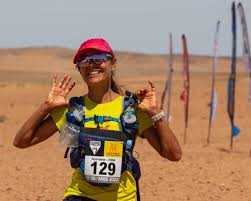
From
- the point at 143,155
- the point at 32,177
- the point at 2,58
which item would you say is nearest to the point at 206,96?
the point at 143,155

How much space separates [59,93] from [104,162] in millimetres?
496

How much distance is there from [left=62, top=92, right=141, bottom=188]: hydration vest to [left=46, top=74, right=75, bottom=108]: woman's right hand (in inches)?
2.3

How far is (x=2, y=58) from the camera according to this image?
306ft

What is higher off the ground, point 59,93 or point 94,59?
point 94,59

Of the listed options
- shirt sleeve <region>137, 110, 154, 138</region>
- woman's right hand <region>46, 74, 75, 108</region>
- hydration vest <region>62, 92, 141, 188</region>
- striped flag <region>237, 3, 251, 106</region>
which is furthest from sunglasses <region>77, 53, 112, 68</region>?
striped flag <region>237, 3, 251, 106</region>

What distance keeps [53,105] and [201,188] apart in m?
5.54

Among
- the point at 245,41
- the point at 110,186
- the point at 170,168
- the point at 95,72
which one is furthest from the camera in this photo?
the point at 245,41

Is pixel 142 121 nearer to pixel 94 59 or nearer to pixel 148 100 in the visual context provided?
pixel 148 100

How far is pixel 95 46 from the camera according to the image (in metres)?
4.20

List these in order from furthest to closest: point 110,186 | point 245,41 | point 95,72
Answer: point 245,41 < point 95,72 < point 110,186

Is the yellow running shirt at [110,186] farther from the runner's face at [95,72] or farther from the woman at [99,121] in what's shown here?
the runner's face at [95,72]

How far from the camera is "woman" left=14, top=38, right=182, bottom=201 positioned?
4.11 metres

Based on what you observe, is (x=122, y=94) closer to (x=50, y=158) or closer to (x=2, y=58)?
(x=50, y=158)

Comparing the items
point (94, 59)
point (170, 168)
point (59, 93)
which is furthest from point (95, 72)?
point (170, 168)
